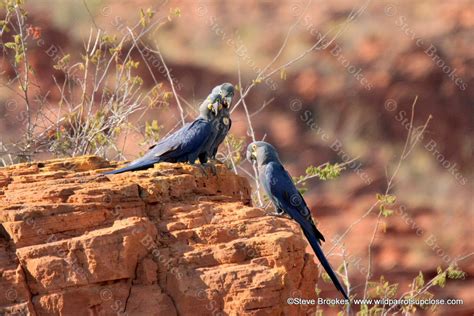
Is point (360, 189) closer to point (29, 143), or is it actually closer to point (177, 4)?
point (177, 4)

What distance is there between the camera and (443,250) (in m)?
16.3

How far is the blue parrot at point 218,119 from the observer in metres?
8.49

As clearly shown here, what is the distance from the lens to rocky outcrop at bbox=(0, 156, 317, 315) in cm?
636

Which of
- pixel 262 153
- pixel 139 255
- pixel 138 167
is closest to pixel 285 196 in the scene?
pixel 262 153

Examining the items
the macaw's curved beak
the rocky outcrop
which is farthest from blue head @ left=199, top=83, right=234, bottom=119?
the rocky outcrop

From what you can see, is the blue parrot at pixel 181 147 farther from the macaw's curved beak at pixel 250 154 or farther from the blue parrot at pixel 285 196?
the blue parrot at pixel 285 196

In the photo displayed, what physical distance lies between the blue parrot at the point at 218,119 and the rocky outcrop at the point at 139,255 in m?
1.60

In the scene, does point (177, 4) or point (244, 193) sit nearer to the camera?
point (244, 193)

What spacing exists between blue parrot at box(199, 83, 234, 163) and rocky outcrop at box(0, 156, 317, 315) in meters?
1.60

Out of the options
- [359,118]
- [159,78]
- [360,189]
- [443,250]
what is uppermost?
[159,78]

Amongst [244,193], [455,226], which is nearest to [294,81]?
[455,226]

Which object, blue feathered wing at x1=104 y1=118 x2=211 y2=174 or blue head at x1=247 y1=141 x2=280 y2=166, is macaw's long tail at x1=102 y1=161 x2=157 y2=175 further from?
blue head at x1=247 y1=141 x2=280 y2=166

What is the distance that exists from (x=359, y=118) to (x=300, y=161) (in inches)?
45.4

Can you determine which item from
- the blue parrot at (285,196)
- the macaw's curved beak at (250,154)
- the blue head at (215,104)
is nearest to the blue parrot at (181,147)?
the blue head at (215,104)
